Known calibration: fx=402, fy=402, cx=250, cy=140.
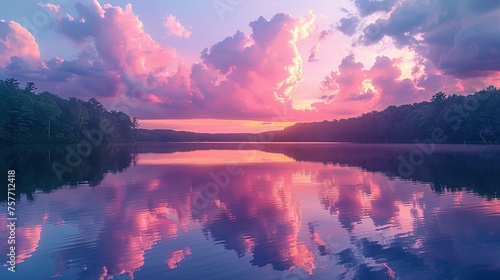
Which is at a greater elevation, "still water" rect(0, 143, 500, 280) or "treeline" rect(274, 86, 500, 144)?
"treeline" rect(274, 86, 500, 144)

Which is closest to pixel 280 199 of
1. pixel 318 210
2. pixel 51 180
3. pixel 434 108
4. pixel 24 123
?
pixel 318 210

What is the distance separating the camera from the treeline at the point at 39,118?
4006 inches

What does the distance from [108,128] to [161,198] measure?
469 ft

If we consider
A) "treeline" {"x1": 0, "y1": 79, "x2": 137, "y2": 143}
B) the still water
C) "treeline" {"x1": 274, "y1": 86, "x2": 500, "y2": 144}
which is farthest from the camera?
"treeline" {"x1": 274, "y1": 86, "x2": 500, "y2": 144}

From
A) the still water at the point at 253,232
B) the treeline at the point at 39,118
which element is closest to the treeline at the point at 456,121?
the still water at the point at 253,232

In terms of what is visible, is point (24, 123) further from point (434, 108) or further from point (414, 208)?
point (434, 108)

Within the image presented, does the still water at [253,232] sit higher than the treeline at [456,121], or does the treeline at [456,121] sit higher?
the treeline at [456,121]

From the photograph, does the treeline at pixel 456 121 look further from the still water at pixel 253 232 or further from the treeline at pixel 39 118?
the treeline at pixel 39 118

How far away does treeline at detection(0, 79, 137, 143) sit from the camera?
102 metres

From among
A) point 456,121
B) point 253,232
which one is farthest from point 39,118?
point 456,121

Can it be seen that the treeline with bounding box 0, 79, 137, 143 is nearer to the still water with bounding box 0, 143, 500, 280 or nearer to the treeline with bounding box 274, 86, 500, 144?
the still water with bounding box 0, 143, 500, 280

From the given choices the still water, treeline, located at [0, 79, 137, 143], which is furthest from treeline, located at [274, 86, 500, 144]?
treeline, located at [0, 79, 137, 143]

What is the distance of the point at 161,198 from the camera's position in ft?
80.9

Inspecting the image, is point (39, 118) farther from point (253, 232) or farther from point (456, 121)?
point (456, 121)
